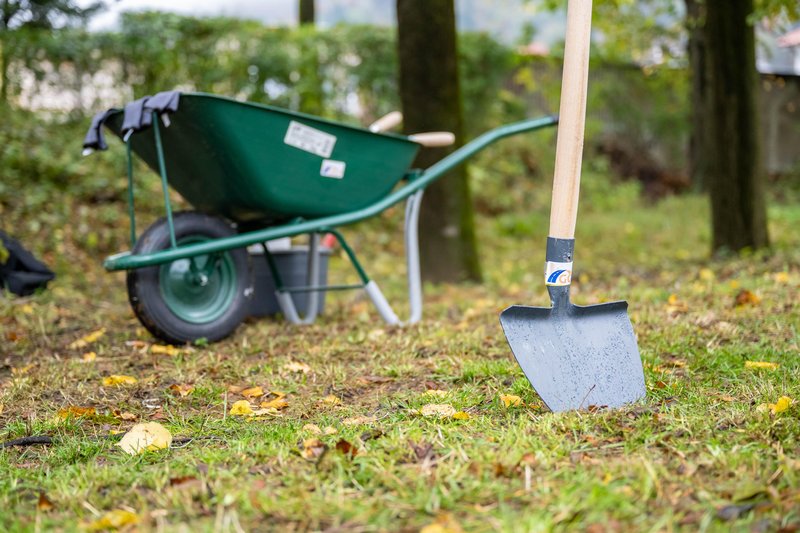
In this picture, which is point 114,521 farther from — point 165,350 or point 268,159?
Result: point 268,159

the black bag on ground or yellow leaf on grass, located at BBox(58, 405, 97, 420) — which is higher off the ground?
the black bag on ground

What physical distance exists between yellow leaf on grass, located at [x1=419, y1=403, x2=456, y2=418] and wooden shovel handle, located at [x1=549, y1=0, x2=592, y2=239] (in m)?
0.57

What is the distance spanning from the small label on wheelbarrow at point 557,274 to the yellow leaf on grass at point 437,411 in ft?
1.47

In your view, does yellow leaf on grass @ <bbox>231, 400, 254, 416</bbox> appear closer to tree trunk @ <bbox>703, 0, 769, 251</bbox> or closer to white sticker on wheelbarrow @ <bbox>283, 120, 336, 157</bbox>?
white sticker on wheelbarrow @ <bbox>283, 120, 336, 157</bbox>

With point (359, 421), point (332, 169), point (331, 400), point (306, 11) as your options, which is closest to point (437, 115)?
point (332, 169)

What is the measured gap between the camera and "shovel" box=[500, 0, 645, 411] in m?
2.01

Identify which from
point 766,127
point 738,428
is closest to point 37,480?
point 738,428

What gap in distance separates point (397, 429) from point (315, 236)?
186 centimetres

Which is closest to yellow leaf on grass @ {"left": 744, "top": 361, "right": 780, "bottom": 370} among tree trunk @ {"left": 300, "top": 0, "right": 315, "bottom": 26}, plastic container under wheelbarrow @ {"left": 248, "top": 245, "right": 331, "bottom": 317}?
plastic container under wheelbarrow @ {"left": 248, "top": 245, "right": 331, "bottom": 317}

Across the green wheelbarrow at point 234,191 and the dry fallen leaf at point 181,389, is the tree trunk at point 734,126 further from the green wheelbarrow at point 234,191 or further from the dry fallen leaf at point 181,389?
the dry fallen leaf at point 181,389

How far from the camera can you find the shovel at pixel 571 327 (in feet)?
6.59

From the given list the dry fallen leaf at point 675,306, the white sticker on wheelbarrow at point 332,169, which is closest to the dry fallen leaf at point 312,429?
the white sticker on wheelbarrow at point 332,169

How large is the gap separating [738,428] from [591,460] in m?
0.40

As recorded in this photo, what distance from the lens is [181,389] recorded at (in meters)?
2.39
